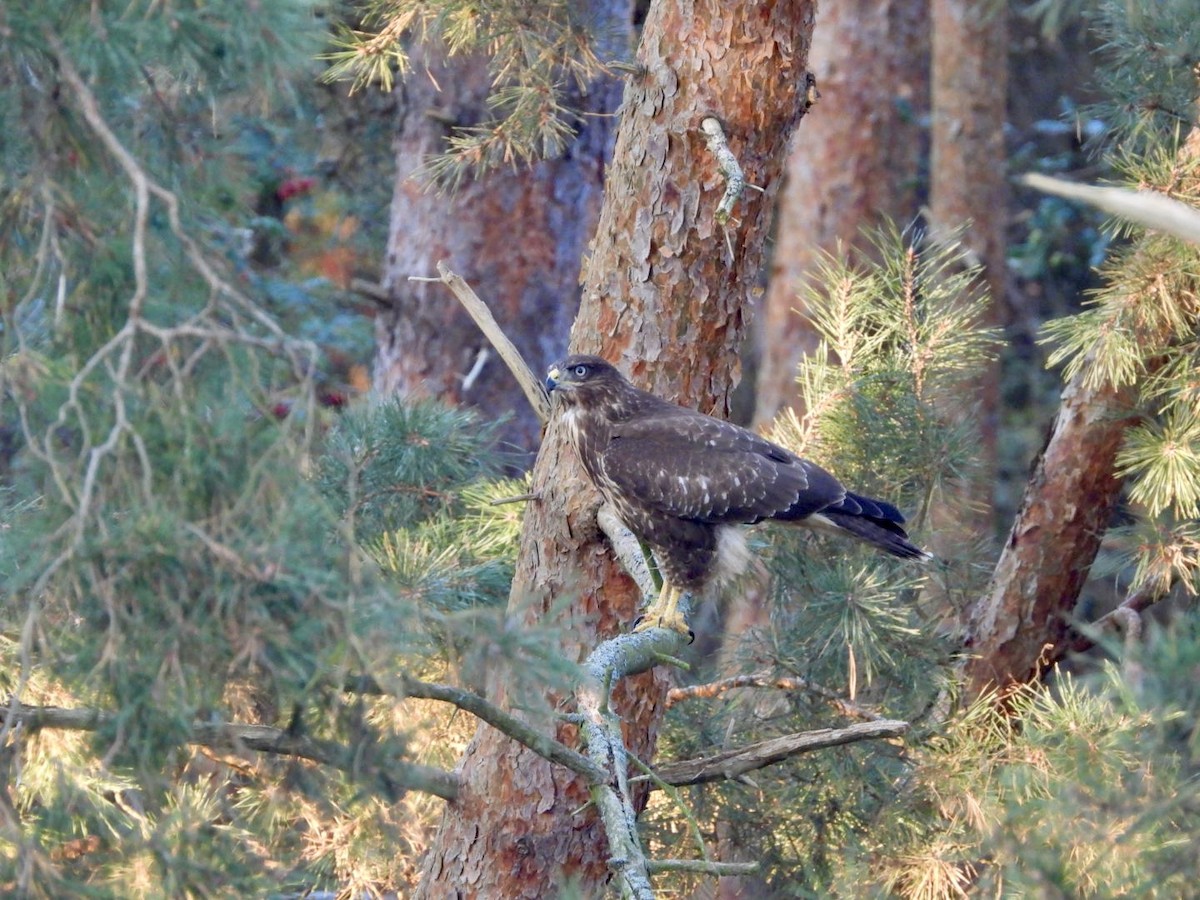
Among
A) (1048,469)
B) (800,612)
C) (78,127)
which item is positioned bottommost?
(800,612)

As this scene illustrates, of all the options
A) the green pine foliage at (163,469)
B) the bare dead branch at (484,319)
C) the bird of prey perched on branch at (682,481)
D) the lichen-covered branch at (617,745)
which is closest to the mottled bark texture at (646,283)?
the bird of prey perched on branch at (682,481)

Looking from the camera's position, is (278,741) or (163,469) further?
(278,741)

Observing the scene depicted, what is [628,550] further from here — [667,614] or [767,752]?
[767,752]

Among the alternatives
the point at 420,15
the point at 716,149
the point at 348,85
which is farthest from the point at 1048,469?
the point at 348,85

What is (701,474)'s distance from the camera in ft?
13.1

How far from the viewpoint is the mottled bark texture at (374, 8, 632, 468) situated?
665cm

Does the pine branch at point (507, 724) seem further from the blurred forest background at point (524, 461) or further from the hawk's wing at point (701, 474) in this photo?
the hawk's wing at point (701, 474)

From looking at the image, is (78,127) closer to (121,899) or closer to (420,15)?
Answer: (121,899)

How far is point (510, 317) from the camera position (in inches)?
262

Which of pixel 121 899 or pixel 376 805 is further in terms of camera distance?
pixel 376 805

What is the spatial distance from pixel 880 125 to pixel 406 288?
3939mm

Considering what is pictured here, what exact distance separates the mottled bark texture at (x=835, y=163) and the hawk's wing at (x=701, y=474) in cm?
480

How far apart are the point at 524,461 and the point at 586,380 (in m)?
1.69

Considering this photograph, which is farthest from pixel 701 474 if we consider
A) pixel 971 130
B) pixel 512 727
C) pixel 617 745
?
pixel 971 130
